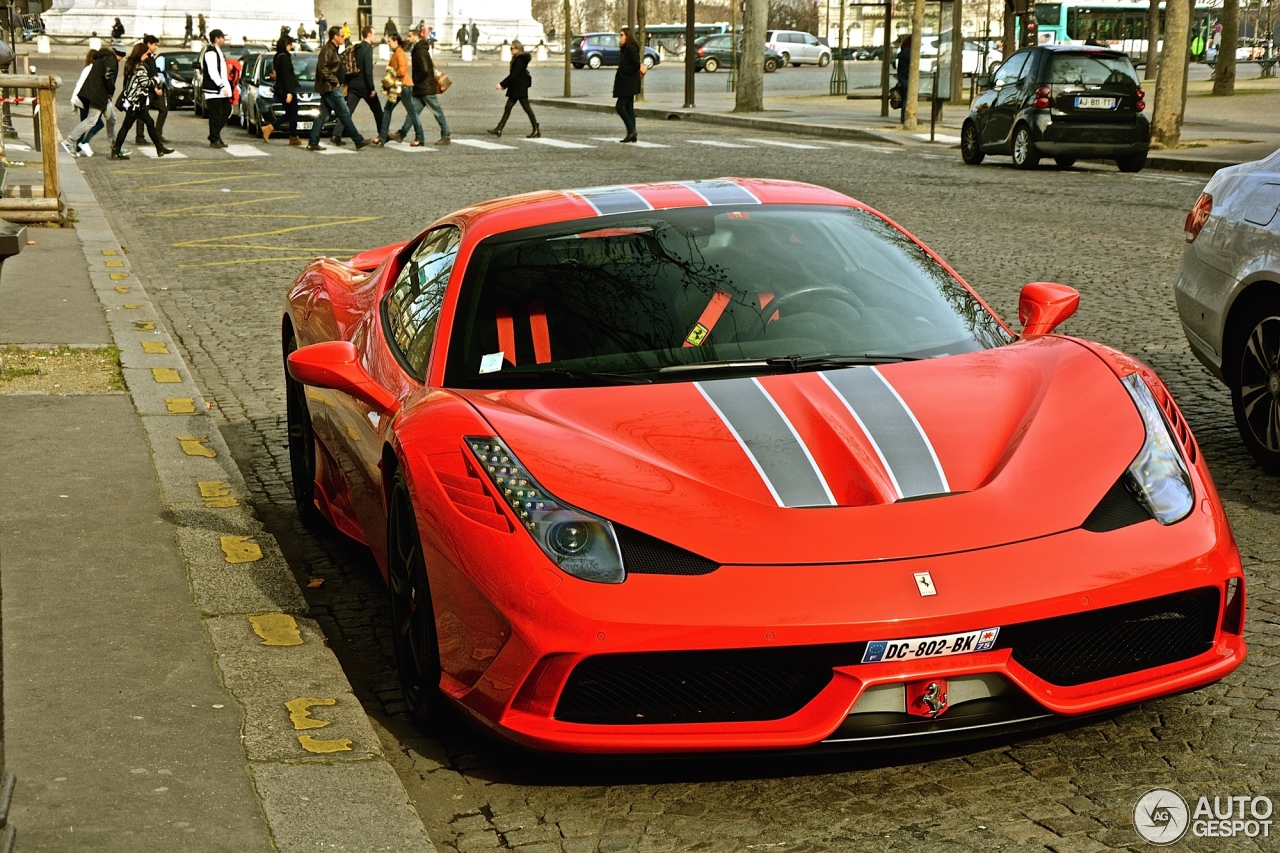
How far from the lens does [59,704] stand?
4273 millimetres

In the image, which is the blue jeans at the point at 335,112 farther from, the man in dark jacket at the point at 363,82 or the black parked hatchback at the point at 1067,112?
the black parked hatchback at the point at 1067,112

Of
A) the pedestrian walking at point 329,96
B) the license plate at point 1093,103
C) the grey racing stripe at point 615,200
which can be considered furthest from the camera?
the pedestrian walking at point 329,96

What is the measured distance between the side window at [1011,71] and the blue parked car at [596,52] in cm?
5499

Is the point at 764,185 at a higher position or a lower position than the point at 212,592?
higher

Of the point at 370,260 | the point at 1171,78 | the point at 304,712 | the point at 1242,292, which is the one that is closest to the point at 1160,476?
the point at 304,712

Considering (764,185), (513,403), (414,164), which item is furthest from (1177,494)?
(414,164)

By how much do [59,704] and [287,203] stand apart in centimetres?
1600

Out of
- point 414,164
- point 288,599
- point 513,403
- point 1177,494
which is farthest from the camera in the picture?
point 414,164

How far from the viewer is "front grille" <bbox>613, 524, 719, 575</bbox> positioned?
369 cm

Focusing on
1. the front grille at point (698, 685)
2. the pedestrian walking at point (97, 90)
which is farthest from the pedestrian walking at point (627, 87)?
the front grille at point (698, 685)

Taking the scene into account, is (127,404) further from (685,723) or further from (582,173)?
(582,173)

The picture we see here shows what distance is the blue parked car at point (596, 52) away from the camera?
80.2 metres

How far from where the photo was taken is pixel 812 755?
3.69 metres

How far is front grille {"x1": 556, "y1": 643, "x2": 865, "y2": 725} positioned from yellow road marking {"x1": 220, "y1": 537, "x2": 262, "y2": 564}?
2267 millimetres
